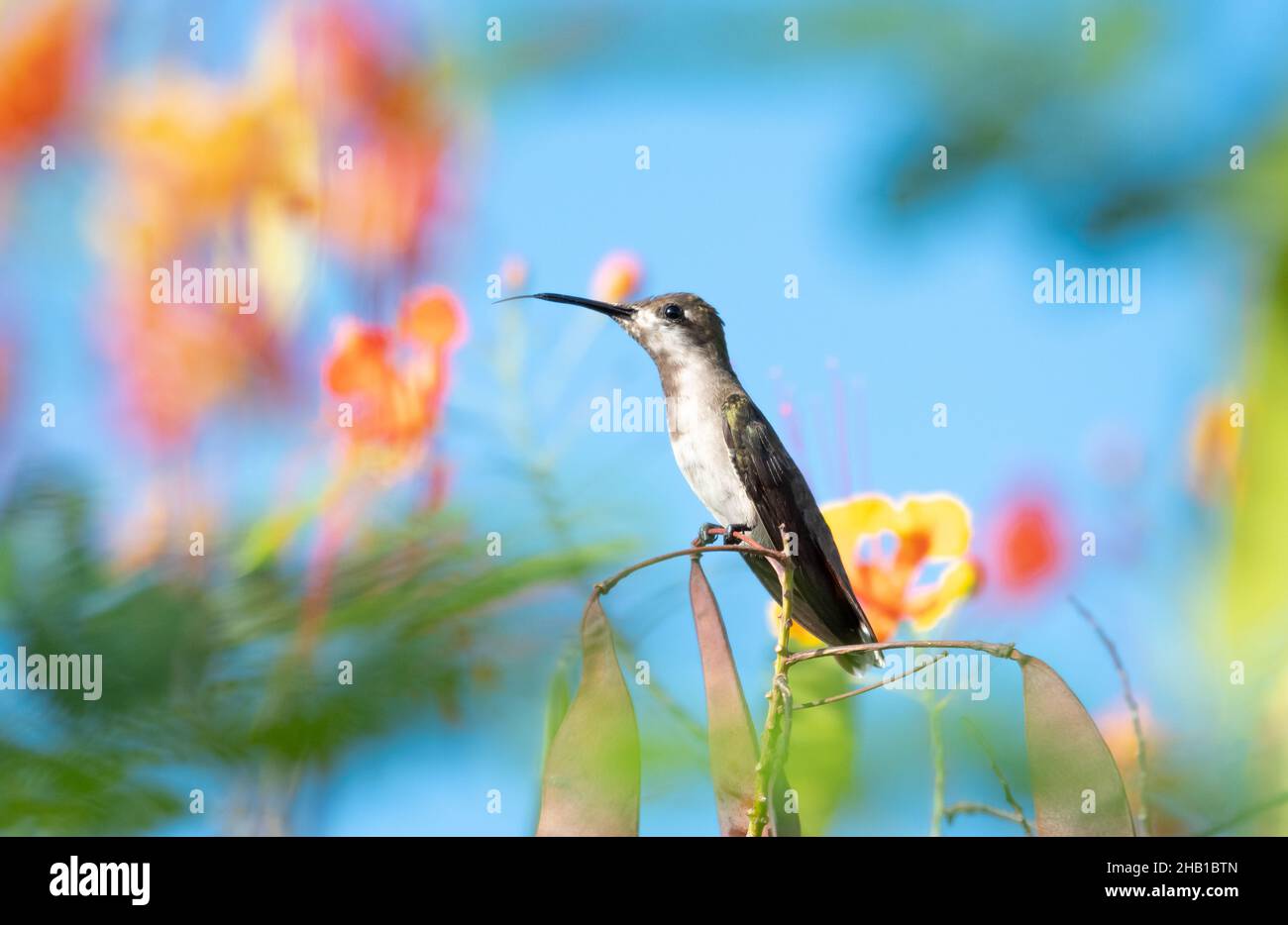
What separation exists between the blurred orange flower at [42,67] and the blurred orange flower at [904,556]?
Result: 76 cm

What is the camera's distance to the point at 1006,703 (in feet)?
3.14

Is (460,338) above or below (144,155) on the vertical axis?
below

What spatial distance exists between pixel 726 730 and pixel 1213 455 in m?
0.61

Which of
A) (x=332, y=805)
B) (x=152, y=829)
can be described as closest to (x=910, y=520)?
(x=332, y=805)

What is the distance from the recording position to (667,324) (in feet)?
3.28

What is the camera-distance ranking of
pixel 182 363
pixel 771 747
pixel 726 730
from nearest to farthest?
pixel 771 747 → pixel 726 730 → pixel 182 363

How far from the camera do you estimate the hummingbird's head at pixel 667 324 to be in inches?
39.3

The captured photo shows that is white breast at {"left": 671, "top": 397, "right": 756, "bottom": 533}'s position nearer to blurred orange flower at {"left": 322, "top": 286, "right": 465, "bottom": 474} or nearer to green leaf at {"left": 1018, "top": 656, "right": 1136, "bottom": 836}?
blurred orange flower at {"left": 322, "top": 286, "right": 465, "bottom": 474}

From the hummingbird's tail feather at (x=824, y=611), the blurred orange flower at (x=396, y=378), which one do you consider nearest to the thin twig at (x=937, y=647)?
the hummingbird's tail feather at (x=824, y=611)

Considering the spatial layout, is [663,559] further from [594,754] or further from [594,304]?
[594,304]

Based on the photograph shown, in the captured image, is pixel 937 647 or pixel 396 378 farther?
pixel 396 378

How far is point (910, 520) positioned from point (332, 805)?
0.50 metres

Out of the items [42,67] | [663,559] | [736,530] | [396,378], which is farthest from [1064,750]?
[42,67]

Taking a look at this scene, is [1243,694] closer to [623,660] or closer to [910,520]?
[910,520]
